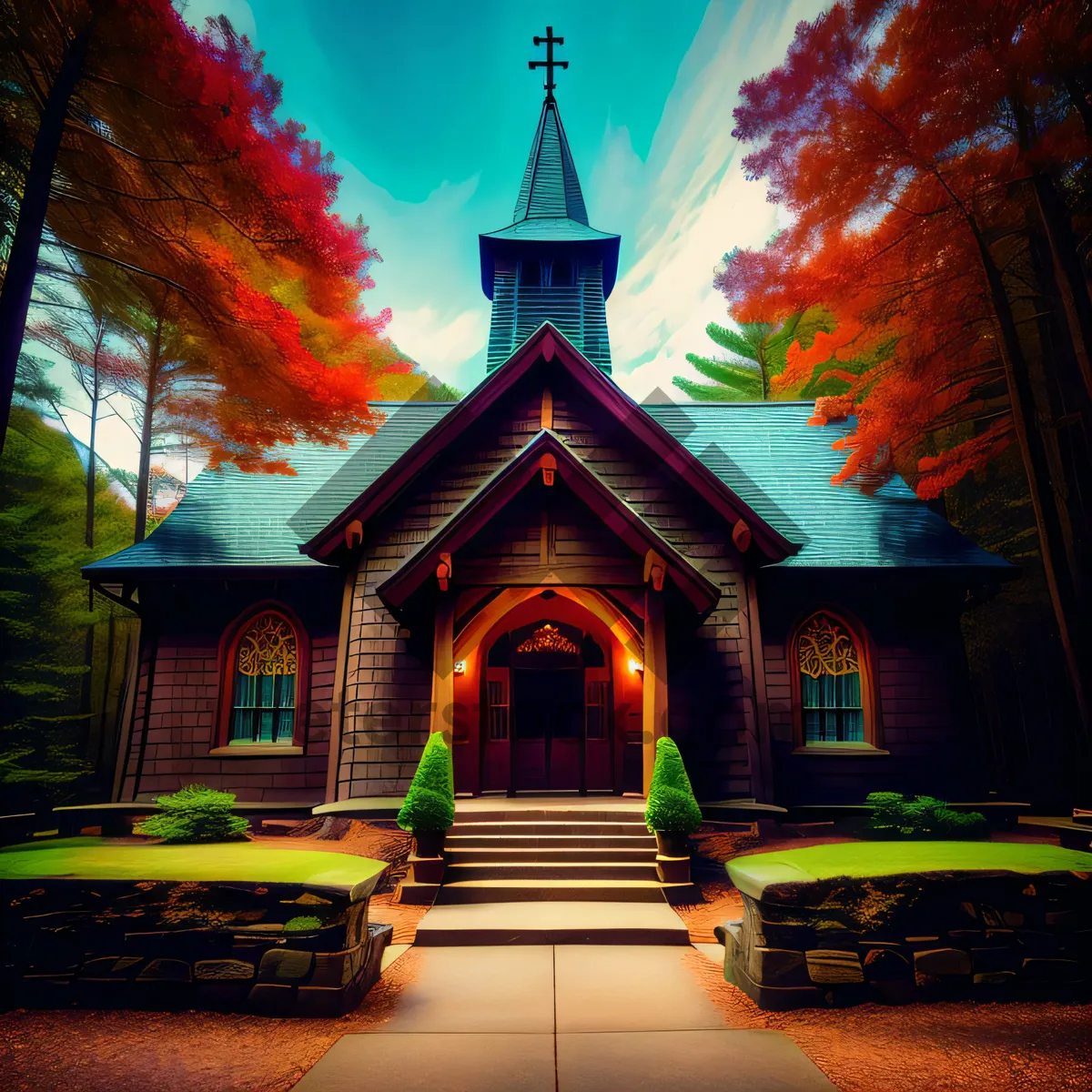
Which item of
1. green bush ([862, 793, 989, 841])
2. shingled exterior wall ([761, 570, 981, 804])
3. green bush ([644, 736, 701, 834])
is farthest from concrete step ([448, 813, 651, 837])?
shingled exterior wall ([761, 570, 981, 804])

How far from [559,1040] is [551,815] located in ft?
13.9

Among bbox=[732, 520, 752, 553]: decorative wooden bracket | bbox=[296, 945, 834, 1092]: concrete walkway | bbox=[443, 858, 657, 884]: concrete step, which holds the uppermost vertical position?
bbox=[732, 520, 752, 553]: decorative wooden bracket

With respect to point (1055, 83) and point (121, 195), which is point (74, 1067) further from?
point (1055, 83)

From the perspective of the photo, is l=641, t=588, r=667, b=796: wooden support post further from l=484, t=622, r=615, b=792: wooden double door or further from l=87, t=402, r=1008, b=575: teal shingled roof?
Result: l=87, t=402, r=1008, b=575: teal shingled roof

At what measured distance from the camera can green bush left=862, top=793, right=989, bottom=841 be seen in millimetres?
7938

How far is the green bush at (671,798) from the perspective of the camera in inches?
274

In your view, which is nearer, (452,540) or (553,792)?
(452,540)

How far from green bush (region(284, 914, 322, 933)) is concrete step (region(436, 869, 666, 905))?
284 centimetres

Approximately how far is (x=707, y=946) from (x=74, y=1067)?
4.45 metres

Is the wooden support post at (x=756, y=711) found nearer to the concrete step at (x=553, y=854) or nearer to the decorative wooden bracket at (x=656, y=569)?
the decorative wooden bracket at (x=656, y=569)

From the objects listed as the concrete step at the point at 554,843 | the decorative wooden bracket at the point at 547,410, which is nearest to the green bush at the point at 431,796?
the concrete step at the point at 554,843

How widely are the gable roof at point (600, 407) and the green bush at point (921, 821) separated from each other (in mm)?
3446

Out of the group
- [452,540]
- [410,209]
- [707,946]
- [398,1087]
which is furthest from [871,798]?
[410,209]

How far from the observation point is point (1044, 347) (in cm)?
884
